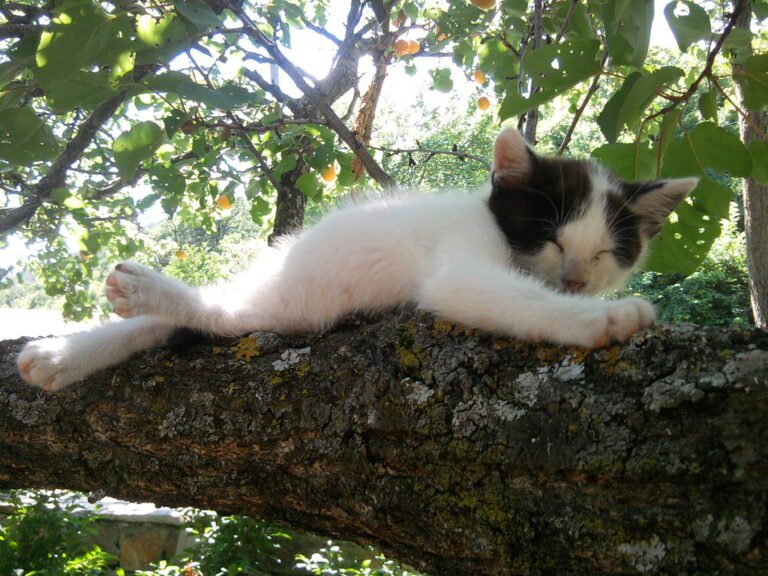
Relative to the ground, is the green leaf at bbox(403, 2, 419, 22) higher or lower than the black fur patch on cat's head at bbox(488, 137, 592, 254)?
higher

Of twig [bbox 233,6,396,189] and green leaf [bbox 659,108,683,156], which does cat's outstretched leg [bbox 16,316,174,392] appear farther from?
green leaf [bbox 659,108,683,156]

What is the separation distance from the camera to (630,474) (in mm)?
1031

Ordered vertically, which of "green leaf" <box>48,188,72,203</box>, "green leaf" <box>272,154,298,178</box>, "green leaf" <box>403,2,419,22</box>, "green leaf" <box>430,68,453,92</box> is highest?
"green leaf" <box>403,2,419,22</box>

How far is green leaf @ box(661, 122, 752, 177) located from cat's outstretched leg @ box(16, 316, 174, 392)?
1671 millimetres

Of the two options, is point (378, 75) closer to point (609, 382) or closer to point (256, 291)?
point (256, 291)

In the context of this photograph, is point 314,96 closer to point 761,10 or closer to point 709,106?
point 709,106

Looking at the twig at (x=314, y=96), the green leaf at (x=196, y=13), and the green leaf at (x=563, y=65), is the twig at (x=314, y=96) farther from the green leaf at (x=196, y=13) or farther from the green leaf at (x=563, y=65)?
the green leaf at (x=563, y=65)

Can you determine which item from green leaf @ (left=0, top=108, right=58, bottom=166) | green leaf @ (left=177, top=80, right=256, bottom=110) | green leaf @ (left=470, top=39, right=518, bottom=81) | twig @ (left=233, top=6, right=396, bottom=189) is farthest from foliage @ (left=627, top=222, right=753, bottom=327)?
green leaf @ (left=0, top=108, right=58, bottom=166)

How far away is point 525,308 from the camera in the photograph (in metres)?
1.43

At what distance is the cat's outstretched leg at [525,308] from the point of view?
127 cm

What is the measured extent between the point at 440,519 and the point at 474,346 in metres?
0.37

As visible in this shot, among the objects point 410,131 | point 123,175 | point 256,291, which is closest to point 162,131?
point 123,175

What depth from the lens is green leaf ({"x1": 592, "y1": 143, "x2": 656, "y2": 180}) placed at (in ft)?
6.63

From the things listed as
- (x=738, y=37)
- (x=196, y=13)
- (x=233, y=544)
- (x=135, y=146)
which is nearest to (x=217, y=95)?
(x=196, y=13)
